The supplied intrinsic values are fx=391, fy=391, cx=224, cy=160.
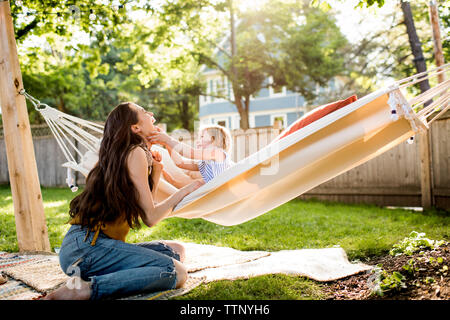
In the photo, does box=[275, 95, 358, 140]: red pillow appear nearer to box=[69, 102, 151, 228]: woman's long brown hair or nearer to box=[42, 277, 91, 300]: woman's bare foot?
box=[69, 102, 151, 228]: woman's long brown hair

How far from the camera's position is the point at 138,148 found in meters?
1.54

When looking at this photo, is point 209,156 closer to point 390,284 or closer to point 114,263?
point 114,263

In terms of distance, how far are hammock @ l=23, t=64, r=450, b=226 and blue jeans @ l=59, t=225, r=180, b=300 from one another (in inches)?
10.1

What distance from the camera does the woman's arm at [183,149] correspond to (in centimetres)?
176

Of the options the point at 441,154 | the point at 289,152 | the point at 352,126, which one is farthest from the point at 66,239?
the point at 441,154

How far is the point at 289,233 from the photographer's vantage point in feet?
10.2

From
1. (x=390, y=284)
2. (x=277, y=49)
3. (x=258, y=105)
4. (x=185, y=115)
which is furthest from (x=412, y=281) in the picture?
(x=185, y=115)

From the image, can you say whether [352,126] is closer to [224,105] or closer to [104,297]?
[104,297]

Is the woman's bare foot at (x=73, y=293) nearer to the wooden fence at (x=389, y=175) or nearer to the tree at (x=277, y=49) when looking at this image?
the wooden fence at (x=389, y=175)

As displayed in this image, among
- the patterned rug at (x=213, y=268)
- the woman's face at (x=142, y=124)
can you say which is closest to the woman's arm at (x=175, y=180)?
the patterned rug at (x=213, y=268)

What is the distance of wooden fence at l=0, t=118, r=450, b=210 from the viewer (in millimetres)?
3930

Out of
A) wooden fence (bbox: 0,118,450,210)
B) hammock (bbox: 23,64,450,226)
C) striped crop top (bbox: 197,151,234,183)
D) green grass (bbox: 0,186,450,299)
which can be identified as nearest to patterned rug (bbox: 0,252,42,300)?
green grass (bbox: 0,186,450,299)

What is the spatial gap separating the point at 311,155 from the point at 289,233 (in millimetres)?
1425
